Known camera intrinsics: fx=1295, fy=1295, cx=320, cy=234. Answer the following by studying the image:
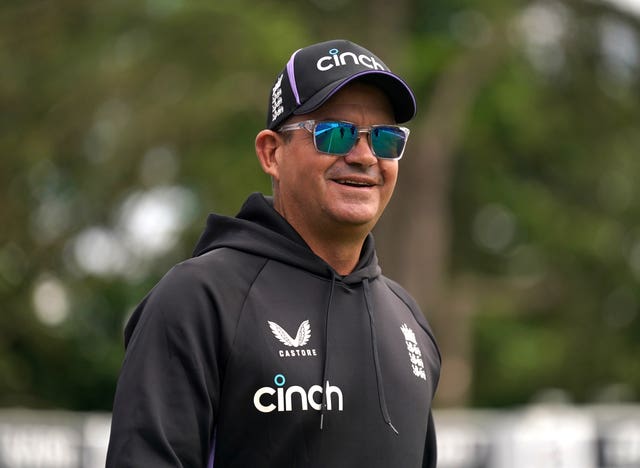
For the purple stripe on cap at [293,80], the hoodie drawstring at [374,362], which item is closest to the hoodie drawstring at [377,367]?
the hoodie drawstring at [374,362]

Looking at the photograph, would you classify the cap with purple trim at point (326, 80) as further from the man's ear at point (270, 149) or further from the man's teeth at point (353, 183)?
the man's teeth at point (353, 183)

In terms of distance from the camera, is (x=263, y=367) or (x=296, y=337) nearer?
(x=263, y=367)

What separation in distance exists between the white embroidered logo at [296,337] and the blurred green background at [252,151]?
17.4 meters

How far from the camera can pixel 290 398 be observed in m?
3.21

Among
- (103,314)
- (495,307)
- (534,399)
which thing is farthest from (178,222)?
(534,399)

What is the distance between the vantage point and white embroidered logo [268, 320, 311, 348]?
3277 mm

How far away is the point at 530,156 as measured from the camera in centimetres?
2778

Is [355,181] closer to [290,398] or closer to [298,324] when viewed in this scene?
[298,324]

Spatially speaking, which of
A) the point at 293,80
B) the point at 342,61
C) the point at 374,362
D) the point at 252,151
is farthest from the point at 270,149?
the point at 252,151

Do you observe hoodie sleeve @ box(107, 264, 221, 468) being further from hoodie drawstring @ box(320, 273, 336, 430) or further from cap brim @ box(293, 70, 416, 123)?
cap brim @ box(293, 70, 416, 123)

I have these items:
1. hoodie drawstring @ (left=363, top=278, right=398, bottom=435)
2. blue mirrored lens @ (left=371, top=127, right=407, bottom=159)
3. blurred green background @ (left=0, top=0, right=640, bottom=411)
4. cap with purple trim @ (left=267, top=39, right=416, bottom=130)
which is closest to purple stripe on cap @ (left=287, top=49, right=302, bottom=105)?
cap with purple trim @ (left=267, top=39, right=416, bottom=130)

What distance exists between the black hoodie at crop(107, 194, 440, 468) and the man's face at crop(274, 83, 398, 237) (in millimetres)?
99

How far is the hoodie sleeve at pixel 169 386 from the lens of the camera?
3.06 meters

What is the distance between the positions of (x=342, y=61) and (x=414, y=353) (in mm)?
844
